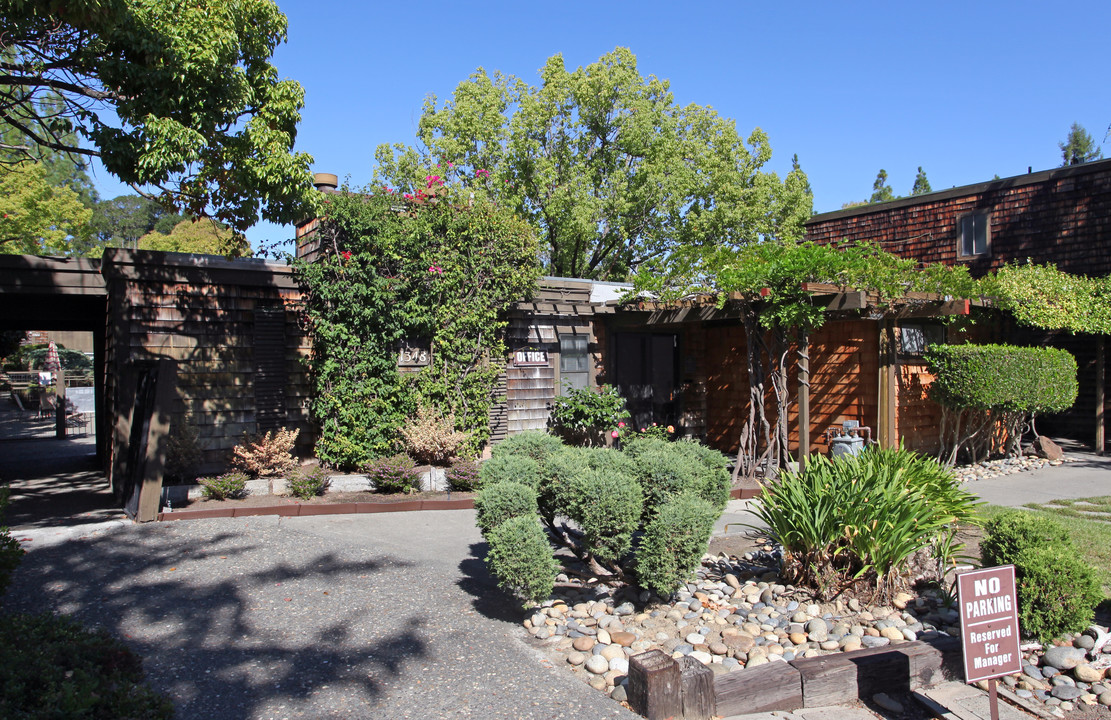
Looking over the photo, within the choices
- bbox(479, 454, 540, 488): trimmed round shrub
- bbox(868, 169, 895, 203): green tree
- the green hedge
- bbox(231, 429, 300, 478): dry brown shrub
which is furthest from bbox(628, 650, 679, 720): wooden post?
bbox(868, 169, 895, 203): green tree

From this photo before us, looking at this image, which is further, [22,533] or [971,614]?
[22,533]

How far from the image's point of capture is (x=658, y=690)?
3.35 metres

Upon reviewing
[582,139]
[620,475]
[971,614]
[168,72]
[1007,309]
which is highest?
[582,139]

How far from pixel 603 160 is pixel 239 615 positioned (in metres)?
21.1

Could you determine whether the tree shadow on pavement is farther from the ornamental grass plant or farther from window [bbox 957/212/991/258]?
window [bbox 957/212/991/258]

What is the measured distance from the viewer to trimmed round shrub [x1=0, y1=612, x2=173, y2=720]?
9.43 ft

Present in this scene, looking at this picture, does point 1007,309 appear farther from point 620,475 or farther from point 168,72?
point 168,72

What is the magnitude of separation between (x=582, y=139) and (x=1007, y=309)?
15181mm

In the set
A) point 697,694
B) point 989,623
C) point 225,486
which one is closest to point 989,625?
point 989,623

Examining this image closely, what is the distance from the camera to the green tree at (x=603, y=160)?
75.4 ft

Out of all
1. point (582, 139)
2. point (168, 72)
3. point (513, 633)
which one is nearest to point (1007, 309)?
point (513, 633)

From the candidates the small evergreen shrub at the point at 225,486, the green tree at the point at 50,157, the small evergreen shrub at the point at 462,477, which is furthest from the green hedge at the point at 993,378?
the green tree at the point at 50,157

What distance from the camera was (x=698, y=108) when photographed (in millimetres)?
24391

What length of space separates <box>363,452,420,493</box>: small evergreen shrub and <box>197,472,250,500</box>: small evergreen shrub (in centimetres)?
142
